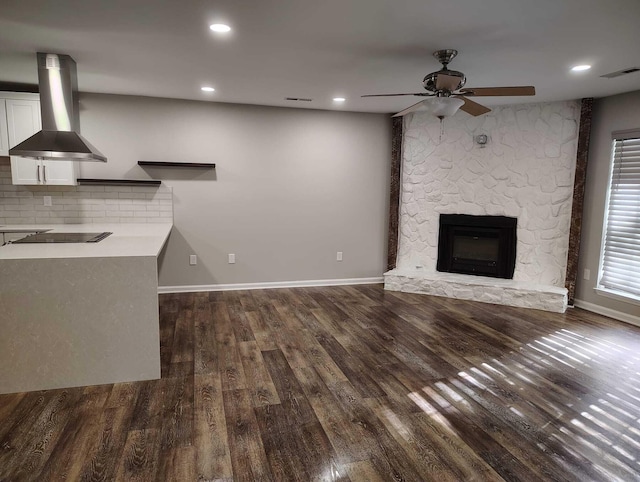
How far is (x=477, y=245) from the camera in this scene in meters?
5.36

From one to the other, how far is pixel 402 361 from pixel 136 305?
2.06 m

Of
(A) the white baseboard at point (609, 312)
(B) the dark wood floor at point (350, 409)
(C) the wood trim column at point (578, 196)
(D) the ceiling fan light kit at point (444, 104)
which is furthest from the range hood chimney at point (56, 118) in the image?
(A) the white baseboard at point (609, 312)

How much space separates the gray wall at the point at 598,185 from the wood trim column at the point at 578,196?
0.24 feet

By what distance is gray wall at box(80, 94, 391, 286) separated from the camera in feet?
15.7

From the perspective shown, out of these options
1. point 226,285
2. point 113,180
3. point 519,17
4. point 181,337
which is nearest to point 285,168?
point 226,285

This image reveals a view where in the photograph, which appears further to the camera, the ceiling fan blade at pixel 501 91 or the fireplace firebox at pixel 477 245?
the fireplace firebox at pixel 477 245

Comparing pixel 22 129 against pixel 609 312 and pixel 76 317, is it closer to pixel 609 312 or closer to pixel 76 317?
pixel 76 317

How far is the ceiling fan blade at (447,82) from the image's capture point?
109 inches

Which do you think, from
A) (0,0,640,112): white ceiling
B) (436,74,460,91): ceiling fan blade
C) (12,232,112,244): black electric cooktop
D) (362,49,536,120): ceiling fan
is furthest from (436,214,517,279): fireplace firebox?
(12,232,112,244): black electric cooktop

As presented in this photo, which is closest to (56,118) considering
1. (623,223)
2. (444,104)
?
(444,104)

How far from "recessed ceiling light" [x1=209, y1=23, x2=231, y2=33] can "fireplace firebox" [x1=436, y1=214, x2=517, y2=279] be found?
3.78m

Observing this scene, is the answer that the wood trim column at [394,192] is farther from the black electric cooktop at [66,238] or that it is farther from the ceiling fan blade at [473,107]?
the black electric cooktop at [66,238]

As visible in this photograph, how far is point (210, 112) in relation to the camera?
4973 millimetres

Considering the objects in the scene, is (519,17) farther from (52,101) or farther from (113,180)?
(113,180)
